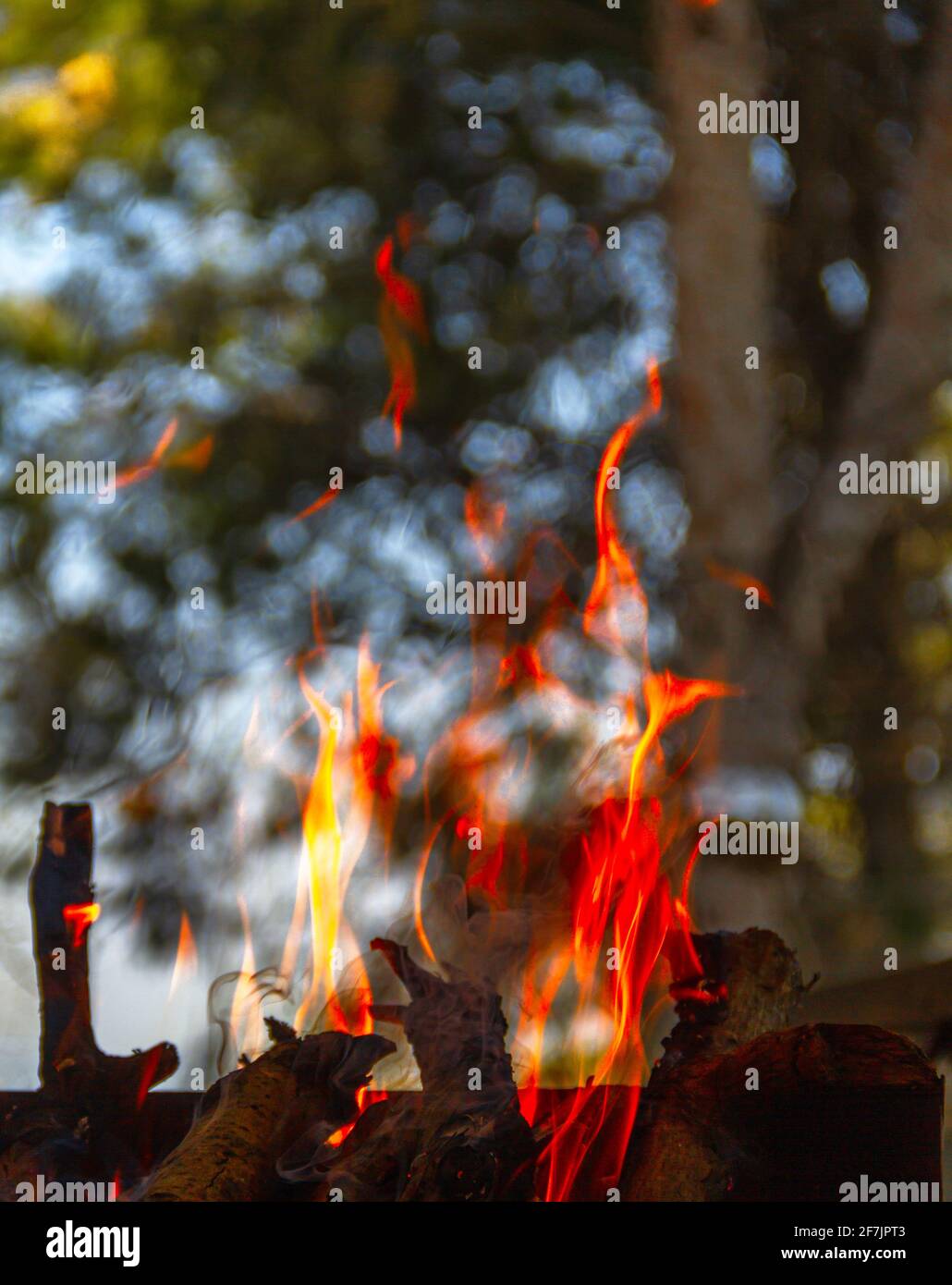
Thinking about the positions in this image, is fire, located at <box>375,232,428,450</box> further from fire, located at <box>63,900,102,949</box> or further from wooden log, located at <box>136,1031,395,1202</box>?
wooden log, located at <box>136,1031,395,1202</box>

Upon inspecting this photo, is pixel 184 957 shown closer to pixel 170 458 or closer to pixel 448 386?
pixel 170 458

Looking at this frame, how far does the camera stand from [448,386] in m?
3.18

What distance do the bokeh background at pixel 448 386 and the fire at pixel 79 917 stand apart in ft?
3.12

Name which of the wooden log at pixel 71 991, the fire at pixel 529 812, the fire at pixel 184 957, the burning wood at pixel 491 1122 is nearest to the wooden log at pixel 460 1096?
the burning wood at pixel 491 1122

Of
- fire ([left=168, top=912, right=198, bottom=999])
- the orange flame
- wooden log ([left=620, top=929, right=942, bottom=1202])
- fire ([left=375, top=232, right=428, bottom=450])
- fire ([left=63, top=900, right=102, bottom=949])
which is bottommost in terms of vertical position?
wooden log ([left=620, top=929, right=942, bottom=1202])

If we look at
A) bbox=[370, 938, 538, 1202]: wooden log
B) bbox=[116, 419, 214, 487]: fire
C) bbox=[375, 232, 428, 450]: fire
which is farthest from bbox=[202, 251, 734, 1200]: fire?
bbox=[116, 419, 214, 487]: fire

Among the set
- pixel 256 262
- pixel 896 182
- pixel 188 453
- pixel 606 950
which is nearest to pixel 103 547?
pixel 188 453

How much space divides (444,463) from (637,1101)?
5.92ft

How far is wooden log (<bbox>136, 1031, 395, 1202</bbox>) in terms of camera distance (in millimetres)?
1581

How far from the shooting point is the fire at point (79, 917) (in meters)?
1.98

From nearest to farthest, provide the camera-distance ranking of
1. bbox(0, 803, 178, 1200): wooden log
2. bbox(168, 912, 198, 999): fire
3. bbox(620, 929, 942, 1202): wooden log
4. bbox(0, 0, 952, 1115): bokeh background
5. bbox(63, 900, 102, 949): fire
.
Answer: bbox(620, 929, 942, 1202): wooden log, bbox(0, 803, 178, 1200): wooden log, bbox(63, 900, 102, 949): fire, bbox(168, 912, 198, 999): fire, bbox(0, 0, 952, 1115): bokeh background

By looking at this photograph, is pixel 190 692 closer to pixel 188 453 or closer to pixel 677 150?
pixel 188 453

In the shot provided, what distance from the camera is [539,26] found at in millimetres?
3246

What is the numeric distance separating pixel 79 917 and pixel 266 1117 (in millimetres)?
496
